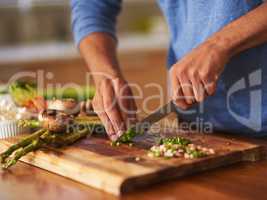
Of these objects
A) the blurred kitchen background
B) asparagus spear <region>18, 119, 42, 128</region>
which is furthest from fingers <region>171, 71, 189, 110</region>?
the blurred kitchen background

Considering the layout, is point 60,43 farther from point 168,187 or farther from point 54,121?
point 168,187

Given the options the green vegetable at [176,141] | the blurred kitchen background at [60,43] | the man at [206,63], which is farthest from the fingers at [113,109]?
the blurred kitchen background at [60,43]

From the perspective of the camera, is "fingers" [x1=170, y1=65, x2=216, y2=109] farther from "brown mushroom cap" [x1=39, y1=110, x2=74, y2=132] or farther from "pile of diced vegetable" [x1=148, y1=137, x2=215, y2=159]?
"brown mushroom cap" [x1=39, y1=110, x2=74, y2=132]

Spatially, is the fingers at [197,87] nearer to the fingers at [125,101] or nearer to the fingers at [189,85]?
the fingers at [189,85]

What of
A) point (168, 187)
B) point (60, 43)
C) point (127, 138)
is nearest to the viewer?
point (168, 187)


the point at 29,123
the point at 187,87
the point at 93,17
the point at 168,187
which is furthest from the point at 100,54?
the point at 168,187

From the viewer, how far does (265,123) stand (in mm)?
1445

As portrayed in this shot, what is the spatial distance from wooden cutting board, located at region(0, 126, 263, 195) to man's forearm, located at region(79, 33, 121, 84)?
23cm

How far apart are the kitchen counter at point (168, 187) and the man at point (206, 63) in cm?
21

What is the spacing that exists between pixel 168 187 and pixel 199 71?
29 cm

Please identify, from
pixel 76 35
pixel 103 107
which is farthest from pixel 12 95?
pixel 103 107

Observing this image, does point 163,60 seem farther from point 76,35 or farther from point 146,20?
point 76,35

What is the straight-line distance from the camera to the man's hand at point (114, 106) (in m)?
1.33

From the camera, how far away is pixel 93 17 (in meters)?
1.66
